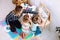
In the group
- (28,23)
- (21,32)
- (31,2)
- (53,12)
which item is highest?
(31,2)

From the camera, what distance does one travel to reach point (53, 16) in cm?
172

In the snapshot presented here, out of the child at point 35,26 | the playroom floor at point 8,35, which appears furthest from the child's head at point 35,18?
the playroom floor at point 8,35

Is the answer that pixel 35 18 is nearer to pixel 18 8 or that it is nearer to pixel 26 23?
pixel 26 23

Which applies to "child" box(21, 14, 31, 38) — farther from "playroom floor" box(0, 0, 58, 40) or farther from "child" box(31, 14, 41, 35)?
"playroom floor" box(0, 0, 58, 40)

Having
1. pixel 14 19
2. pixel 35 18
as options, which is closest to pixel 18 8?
pixel 14 19

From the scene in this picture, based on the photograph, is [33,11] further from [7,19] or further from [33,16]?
[7,19]

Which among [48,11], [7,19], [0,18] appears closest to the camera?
[48,11]

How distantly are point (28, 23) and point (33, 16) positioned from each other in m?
0.10

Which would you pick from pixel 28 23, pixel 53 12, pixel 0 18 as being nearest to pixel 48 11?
pixel 53 12

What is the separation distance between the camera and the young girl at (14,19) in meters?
1.70

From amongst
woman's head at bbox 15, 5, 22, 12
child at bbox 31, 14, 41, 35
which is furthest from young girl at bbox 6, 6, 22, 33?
child at bbox 31, 14, 41, 35

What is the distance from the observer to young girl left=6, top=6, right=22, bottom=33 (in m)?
1.70

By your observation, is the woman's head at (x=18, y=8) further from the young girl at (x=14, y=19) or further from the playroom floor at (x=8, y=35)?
the playroom floor at (x=8, y=35)

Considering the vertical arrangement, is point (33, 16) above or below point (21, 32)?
above
